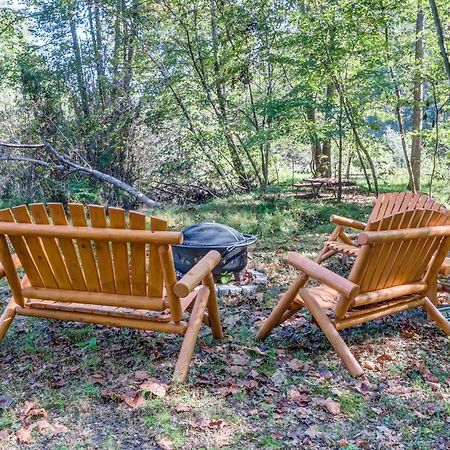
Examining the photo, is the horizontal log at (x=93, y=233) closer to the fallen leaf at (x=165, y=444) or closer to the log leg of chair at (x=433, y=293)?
the fallen leaf at (x=165, y=444)

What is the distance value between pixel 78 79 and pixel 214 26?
3.04 metres

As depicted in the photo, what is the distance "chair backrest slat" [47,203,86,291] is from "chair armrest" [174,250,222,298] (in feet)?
1.89

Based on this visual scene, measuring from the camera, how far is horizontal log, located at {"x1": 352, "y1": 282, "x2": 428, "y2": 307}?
2.51 m

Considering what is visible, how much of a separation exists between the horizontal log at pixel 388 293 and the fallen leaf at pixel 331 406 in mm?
546

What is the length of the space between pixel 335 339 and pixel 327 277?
34 centimetres

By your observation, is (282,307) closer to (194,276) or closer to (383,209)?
(194,276)

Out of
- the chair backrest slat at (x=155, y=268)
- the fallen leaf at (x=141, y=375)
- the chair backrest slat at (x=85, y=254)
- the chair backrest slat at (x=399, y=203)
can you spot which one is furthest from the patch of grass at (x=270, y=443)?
the chair backrest slat at (x=399, y=203)

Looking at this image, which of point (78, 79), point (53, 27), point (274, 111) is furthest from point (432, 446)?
point (53, 27)

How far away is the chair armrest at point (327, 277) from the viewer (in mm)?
2350

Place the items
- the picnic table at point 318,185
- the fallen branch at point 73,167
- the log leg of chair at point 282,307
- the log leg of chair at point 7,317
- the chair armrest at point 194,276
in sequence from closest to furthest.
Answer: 1. the chair armrest at point 194,276
2. the log leg of chair at point 7,317
3. the log leg of chair at point 282,307
4. the fallen branch at point 73,167
5. the picnic table at point 318,185

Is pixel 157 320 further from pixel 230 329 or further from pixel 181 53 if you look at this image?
pixel 181 53

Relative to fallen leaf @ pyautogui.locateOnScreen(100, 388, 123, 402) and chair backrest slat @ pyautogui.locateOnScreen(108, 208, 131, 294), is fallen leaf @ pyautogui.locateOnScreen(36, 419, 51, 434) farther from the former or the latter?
chair backrest slat @ pyautogui.locateOnScreen(108, 208, 131, 294)

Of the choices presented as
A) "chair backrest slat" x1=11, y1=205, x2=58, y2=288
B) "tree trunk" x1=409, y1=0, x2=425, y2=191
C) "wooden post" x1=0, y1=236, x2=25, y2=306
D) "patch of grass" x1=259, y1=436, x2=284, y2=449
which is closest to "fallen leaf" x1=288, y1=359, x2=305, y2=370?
"patch of grass" x1=259, y1=436, x2=284, y2=449

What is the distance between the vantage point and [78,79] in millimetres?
9047
